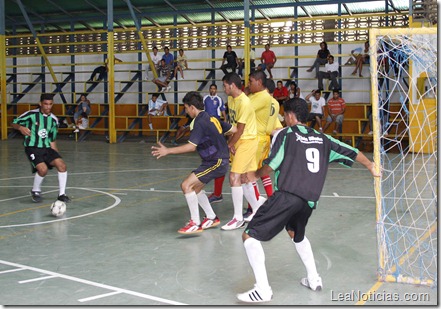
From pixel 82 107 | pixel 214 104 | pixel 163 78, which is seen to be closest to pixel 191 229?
pixel 214 104

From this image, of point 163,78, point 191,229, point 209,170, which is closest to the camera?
point 191,229

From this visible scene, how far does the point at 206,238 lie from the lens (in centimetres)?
789

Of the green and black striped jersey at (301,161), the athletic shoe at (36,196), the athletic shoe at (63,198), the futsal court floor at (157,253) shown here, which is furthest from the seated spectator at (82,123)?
the green and black striped jersey at (301,161)

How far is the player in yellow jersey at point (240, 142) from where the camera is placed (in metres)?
8.52

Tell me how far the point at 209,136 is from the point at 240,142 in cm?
66

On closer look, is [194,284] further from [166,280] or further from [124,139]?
[124,139]

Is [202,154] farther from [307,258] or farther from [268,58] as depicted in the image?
[268,58]

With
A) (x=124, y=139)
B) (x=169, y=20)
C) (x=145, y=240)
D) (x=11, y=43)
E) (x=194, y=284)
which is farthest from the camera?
(x=11, y=43)

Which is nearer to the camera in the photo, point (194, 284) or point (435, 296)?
point (435, 296)

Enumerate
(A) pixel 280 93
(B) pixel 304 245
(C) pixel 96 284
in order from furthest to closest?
(A) pixel 280 93 < (C) pixel 96 284 < (B) pixel 304 245

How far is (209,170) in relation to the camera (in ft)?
27.0

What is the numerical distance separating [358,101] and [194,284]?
17583 millimetres

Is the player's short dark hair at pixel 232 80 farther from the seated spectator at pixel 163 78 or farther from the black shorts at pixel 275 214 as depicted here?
the seated spectator at pixel 163 78

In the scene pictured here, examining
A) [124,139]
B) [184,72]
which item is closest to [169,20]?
[184,72]
